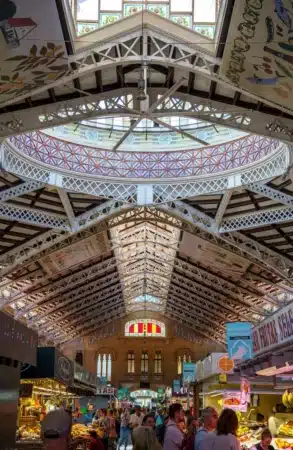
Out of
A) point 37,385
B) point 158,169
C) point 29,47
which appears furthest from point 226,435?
point 158,169

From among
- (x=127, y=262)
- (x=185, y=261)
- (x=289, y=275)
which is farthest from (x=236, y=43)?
(x=127, y=262)

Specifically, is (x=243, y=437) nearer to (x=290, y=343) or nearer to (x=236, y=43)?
(x=290, y=343)

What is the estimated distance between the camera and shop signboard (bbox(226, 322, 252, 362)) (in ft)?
40.0

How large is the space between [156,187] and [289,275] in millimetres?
6784

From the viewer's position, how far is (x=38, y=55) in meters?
9.56

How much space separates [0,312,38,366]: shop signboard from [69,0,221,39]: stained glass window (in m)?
6.16

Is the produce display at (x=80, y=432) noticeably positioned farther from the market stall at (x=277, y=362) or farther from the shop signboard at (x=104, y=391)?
the shop signboard at (x=104, y=391)

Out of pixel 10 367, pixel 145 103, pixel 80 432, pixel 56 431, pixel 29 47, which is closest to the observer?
pixel 56 431

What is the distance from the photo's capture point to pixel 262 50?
8.85 m

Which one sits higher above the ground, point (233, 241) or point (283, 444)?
point (233, 241)

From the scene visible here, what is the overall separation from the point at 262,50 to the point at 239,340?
648 centimetres

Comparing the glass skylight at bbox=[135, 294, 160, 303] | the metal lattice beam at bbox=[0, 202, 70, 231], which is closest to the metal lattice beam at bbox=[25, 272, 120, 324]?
the glass skylight at bbox=[135, 294, 160, 303]

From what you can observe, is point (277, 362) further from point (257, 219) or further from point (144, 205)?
point (257, 219)

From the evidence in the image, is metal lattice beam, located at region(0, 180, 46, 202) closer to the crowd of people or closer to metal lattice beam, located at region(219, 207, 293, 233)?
metal lattice beam, located at region(219, 207, 293, 233)
